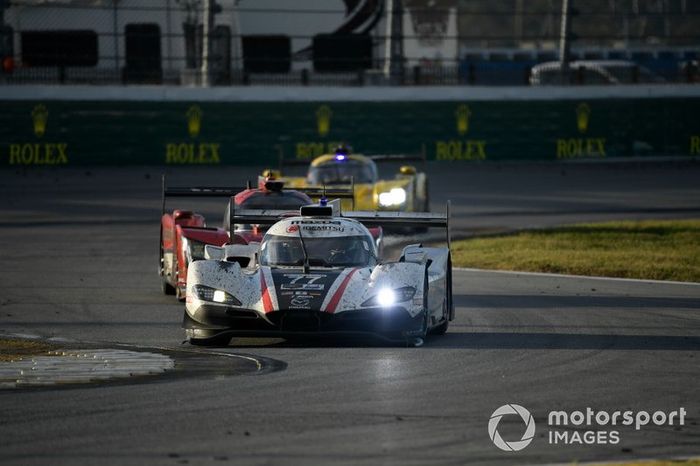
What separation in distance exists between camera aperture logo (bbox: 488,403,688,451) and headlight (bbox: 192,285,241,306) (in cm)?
361

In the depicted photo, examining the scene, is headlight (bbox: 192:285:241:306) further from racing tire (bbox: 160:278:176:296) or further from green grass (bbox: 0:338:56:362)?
racing tire (bbox: 160:278:176:296)

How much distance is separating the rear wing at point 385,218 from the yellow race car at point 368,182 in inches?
345

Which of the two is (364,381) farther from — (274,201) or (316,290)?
(274,201)

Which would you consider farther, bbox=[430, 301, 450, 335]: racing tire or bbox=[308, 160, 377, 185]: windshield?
bbox=[308, 160, 377, 185]: windshield

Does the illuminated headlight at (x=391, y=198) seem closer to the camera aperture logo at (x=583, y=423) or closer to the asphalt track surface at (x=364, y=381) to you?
the asphalt track surface at (x=364, y=381)

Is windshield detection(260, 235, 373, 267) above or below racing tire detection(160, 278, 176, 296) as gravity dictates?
above

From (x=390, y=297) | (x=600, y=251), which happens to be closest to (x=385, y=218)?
(x=390, y=297)

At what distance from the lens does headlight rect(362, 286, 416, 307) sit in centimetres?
1202

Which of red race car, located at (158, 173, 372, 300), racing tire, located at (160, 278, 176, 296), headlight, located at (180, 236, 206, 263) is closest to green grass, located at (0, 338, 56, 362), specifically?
red race car, located at (158, 173, 372, 300)

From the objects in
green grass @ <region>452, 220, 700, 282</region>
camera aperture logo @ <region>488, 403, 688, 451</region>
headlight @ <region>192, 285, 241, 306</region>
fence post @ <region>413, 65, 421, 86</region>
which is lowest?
green grass @ <region>452, 220, 700, 282</region>

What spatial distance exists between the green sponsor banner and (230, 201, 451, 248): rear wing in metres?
21.4

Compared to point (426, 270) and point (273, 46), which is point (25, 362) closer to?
point (426, 270)

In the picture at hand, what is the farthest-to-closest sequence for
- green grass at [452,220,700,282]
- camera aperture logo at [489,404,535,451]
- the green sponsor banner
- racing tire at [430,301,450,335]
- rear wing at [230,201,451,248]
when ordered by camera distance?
the green sponsor banner → green grass at [452,220,700,282] → rear wing at [230,201,451,248] → racing tire at [430,301,450,335] → camera aperture logo at [489,404,535,451]

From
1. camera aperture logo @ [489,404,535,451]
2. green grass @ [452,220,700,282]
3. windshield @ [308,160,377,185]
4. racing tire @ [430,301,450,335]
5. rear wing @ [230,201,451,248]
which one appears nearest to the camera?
camera aperture logo @ [489,404,535,451]
